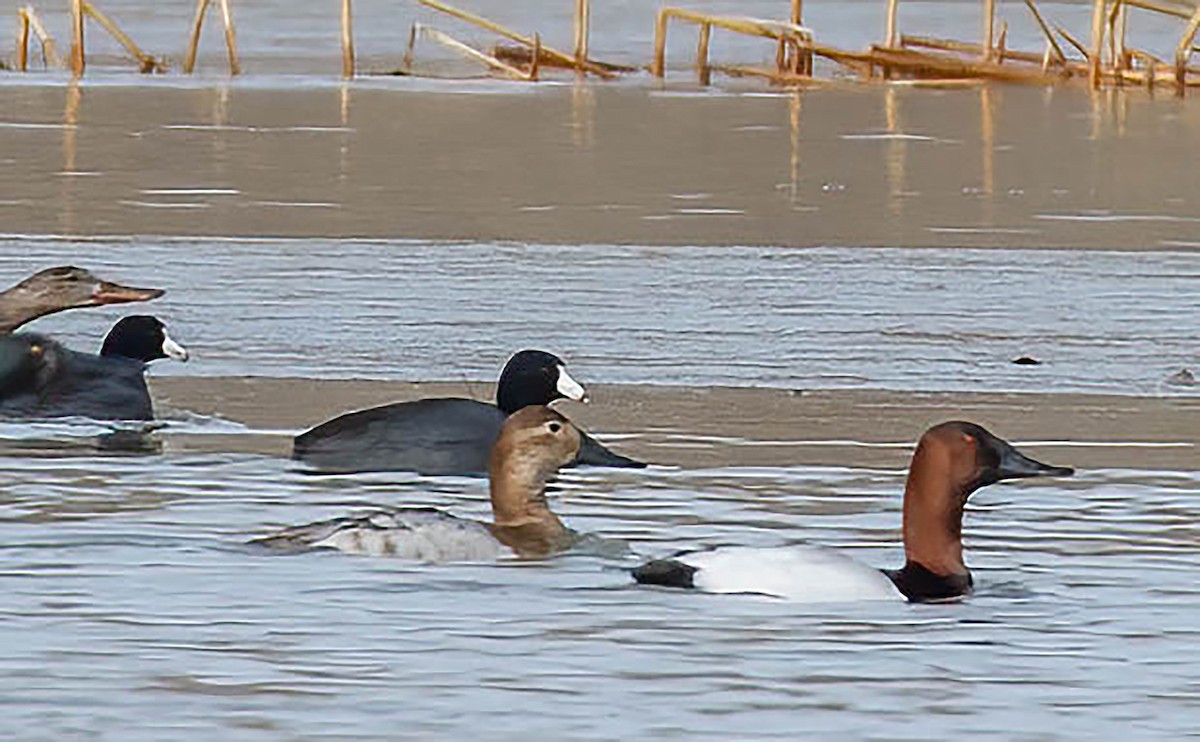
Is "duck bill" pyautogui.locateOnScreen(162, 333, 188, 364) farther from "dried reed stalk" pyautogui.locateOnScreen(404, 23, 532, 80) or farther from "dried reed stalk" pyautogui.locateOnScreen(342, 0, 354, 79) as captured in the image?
"dried reed stalk" pyautogui.locateOnScreen(342, 0, 354, 79)

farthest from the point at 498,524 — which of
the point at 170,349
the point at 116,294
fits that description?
the point at 116,294

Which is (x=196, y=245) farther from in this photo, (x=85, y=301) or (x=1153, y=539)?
(x=1153, y=539)

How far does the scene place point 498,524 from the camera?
284 inches

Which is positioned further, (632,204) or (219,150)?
(219,150)

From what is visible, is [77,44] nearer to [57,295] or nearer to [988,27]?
[988,27]

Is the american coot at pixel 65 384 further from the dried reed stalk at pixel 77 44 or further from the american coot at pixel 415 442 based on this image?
the dried reed stalk at pixel 77 44

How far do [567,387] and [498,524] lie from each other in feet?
4.41

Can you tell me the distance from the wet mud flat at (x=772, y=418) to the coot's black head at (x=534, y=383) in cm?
18

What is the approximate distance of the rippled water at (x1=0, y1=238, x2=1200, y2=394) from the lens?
992 cm

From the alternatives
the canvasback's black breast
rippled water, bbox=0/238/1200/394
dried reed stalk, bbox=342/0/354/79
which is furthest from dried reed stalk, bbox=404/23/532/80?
the canvasback's black breast

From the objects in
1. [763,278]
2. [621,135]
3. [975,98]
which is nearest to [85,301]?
[763,278]

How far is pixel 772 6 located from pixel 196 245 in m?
22.5

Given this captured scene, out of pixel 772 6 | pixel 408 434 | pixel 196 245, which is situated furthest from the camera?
pixel 772 6

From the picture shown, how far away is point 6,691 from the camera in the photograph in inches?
215
